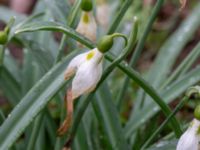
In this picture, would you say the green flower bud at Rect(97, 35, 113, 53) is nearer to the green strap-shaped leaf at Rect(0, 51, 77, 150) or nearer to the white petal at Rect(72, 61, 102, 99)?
the white petal at Rect(72, 61, 102, 99)

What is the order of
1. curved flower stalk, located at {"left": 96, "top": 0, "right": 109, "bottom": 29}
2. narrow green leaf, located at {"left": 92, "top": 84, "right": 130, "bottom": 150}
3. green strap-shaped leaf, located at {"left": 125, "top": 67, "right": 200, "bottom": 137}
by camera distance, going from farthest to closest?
curved flower stalk, located at {"left": 96, "top": 0, "right": 109, "bottom": 29}
green strap-shaped leaf, located at {"left": 125, "top": 67, "right": 200, "bottom": 137}
narrow green leaf, located at {"left": 92, "top": 84, "right": 130, "bottom": 150}

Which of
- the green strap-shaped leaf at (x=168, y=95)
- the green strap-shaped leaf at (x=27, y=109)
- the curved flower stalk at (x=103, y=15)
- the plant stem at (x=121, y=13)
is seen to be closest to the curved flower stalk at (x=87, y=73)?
the green strap-shaped leaf at (x=27, y=109)

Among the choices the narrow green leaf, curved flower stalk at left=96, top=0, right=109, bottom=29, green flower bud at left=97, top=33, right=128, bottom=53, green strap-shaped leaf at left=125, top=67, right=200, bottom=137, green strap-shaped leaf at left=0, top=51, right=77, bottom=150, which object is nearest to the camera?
green flower bud at left=97, top=33, right=128, bottom=53

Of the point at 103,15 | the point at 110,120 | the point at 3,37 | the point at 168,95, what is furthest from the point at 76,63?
the point at 103,15

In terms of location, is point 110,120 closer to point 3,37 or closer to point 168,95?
point 168,95

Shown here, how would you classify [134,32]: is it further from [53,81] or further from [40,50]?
[40,50]

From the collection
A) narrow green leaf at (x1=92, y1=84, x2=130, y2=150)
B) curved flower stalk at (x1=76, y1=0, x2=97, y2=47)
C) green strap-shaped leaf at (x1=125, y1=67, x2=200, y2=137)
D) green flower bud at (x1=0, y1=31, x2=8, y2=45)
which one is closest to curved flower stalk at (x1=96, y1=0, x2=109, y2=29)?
green strap-shaped leaf at (x1=125, y1=67, x2=200, y2=137)

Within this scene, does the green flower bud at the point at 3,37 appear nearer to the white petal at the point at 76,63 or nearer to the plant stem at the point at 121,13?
the white petal at the point at 76,63
